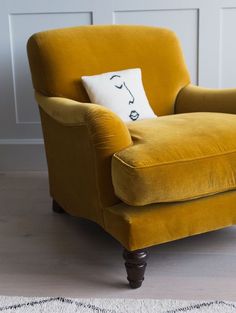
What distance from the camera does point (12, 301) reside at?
1333 millimetres

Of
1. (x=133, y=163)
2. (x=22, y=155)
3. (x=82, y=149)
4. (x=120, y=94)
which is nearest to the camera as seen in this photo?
(x=133, y=163)

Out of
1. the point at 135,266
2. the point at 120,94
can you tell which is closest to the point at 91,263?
the point at 135,266

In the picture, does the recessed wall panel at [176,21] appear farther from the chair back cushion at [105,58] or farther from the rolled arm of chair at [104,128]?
the rolled arm of chair at [104,128]

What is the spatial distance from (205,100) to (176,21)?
62cm

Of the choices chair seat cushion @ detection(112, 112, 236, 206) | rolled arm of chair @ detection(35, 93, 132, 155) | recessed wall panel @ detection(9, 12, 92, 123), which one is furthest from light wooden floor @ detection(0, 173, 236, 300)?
recessed wall panel @ detection(9, 12, 92, 123)

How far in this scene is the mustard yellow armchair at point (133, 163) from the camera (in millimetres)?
1313

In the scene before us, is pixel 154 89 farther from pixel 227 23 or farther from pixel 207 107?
pixel 227 23

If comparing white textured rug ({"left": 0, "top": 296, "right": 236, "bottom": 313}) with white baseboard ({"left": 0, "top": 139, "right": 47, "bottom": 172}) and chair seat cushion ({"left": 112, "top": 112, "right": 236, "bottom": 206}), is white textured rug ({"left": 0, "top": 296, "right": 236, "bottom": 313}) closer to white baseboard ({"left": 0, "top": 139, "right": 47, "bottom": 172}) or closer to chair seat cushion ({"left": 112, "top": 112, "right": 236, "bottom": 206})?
chair seat cushion ({"left": 112, "top": 112, "right": 236, "bottom": 206})

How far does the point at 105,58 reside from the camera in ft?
6.36

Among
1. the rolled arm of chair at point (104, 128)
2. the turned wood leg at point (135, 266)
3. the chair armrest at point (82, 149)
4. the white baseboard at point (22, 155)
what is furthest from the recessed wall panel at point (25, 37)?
the turned wood leg at point (135, 266)

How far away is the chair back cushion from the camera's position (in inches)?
72.2

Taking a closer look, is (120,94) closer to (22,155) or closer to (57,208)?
(57,208)

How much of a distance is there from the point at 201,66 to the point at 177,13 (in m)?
0.29

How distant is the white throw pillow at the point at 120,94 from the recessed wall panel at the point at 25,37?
0.66 meters
